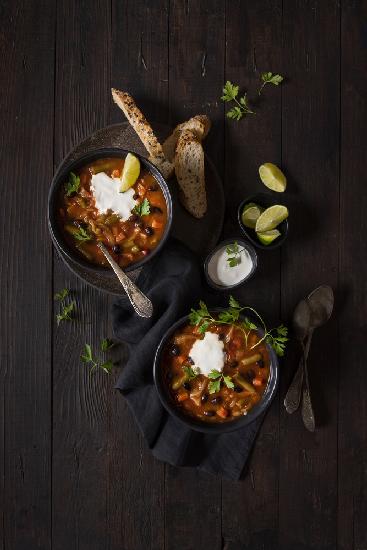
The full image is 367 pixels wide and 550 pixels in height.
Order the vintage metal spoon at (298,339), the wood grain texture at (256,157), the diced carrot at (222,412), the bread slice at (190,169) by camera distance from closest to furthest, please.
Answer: the diced carrot at (222,412)
the bread slice at (190,169)
the vintage metal spoon at (298,339)
the wood grain texture at (256,157)

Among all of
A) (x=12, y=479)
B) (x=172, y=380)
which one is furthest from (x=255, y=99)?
(x=12, y=479)

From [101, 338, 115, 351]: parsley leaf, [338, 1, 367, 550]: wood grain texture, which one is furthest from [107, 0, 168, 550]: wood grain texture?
[338, 1, 367, 550]: wood grain texture

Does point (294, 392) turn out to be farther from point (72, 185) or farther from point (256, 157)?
point (72, 185)

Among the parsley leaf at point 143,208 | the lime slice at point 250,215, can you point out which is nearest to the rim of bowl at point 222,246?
the lime slice at point 250,215

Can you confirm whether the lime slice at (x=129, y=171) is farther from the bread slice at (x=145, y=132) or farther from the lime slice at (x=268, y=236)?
the lime slice at (x=268, y=236)

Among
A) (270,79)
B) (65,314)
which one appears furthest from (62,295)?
(270,79)

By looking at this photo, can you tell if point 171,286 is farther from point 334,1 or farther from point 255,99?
point 334,1
